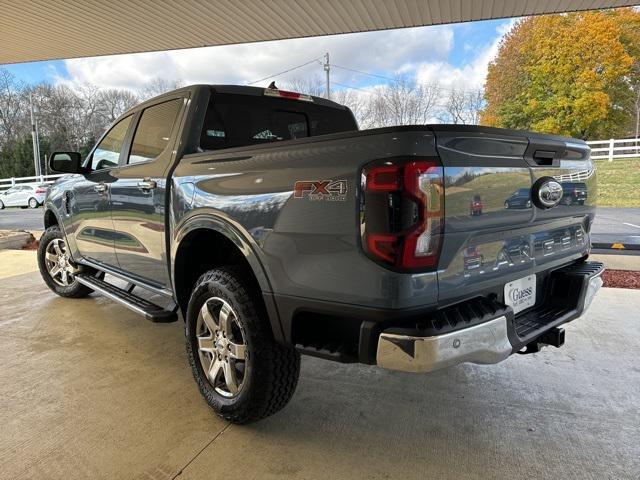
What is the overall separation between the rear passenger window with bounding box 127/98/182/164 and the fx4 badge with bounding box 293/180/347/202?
60.1 inches

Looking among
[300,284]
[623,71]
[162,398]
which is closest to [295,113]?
[300,284]

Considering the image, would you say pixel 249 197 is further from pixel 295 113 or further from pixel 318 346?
pixel 295 113

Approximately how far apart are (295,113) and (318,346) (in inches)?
89.7

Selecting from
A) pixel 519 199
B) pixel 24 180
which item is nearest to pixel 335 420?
pixel 519 199

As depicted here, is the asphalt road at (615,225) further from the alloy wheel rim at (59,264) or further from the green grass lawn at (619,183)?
the alloy wheel rim at (59,264)

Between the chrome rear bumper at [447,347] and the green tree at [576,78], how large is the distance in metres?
24.0

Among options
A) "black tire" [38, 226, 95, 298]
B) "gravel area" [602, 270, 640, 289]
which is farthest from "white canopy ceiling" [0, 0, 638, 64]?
"black tire" [38, 226, 95, 298]

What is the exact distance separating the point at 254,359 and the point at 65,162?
117 inches

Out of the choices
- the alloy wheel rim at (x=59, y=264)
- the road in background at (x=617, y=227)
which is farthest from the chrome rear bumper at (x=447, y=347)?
the road in background at (x=617, y=227)

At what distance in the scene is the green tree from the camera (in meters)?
22.6

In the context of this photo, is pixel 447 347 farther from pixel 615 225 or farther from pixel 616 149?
pixel 616 149

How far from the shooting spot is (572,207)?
8.27 feet

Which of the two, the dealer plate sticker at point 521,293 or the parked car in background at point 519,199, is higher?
the parked car in background at point 519,199

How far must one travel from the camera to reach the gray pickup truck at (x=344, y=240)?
1.75 meters
